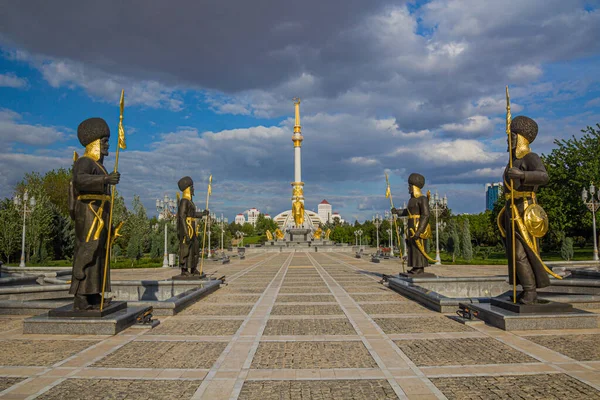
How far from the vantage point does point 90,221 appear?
8.40m

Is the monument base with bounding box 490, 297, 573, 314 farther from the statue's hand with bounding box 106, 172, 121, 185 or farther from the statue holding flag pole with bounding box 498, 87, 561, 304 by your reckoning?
the statue's hand with bounding box 106, 172, 121, 185

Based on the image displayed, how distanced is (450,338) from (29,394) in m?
6.68

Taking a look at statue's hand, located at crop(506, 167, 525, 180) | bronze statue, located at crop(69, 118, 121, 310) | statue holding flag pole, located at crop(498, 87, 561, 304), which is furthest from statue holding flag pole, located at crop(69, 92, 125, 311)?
statue holding flag pole, located at crop(498, 87, 561, 304)

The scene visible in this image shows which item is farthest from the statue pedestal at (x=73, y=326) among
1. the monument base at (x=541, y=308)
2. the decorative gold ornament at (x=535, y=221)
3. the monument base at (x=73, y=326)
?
the decorative gold ornament at (x=535, y=221)

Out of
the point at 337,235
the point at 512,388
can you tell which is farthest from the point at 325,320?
the point at 337,235

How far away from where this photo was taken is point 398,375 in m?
5.79

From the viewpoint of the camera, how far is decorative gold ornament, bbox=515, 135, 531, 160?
8.90 metres

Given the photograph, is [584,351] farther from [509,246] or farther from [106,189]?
[106,189]

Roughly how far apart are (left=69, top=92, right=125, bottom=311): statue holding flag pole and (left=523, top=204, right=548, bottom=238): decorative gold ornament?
828cm

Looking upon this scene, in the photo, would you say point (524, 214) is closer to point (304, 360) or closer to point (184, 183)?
point (304, 360)

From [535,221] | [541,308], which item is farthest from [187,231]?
[541,308]

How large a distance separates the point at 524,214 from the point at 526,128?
185 cm

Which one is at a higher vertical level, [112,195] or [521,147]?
[521,147]

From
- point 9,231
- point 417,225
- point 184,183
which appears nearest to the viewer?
point 417,225
